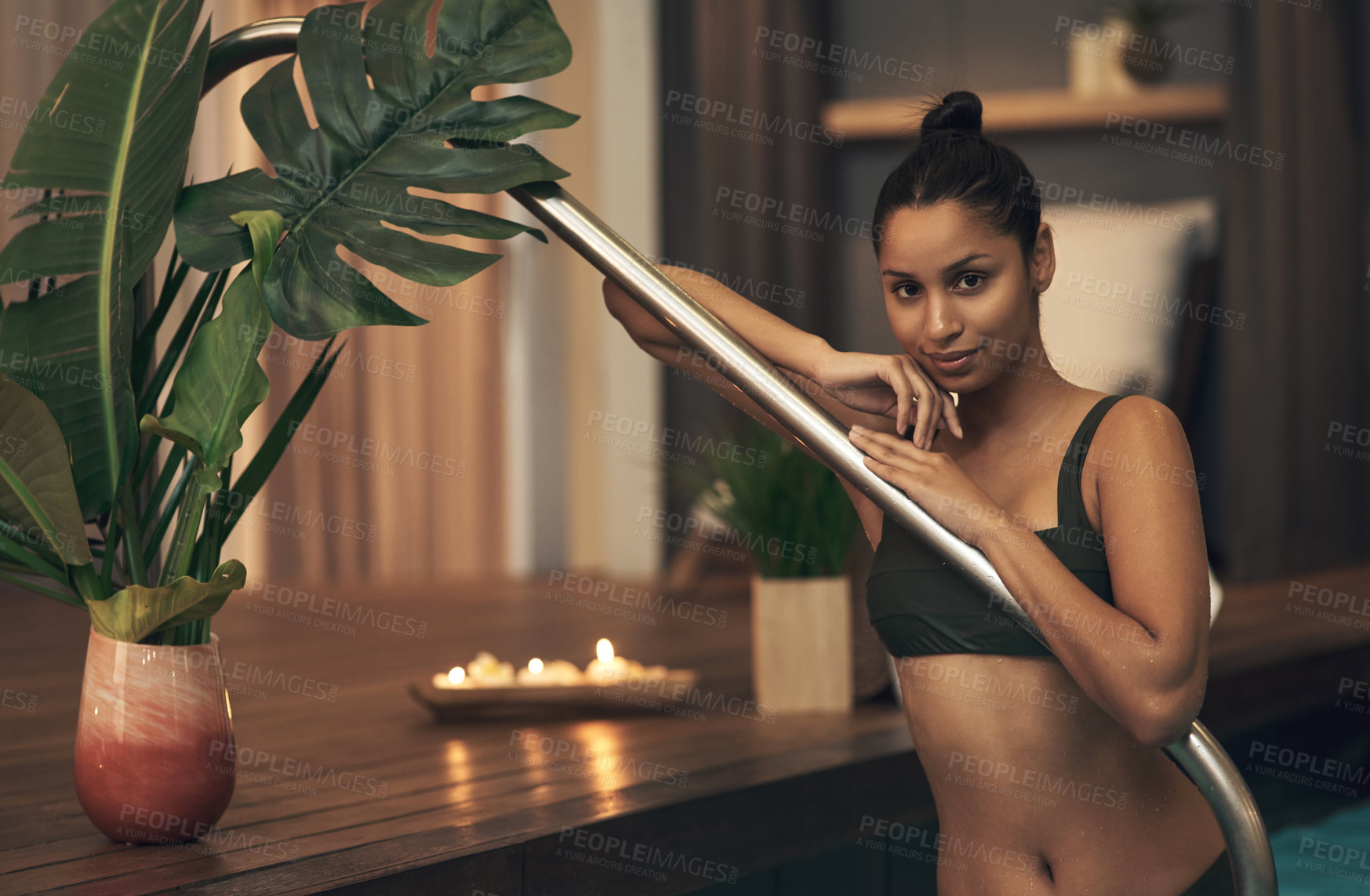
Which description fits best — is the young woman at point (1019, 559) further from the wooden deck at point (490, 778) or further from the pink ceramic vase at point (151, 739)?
the pink ceramic vase at point (151, 739)

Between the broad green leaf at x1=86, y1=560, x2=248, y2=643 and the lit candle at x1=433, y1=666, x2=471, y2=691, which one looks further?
the lit candle at x1=433, y1=666, x2=471, y2=691

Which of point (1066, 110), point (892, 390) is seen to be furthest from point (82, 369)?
point (1066, 110)

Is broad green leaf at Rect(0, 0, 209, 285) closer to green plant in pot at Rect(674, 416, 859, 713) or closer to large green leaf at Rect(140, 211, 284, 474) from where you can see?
large green leaf at Rect(140, 211, 284, 474)

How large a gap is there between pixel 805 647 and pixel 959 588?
3.85ft

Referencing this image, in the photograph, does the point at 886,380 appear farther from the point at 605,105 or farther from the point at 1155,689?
the point at 605,105

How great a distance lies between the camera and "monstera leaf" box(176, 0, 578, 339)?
1344 millimetres

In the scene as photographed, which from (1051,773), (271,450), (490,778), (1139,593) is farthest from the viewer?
(490,778)

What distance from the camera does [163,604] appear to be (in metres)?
1.40

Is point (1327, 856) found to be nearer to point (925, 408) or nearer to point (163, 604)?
point (925, 408)

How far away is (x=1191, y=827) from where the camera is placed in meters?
1.25

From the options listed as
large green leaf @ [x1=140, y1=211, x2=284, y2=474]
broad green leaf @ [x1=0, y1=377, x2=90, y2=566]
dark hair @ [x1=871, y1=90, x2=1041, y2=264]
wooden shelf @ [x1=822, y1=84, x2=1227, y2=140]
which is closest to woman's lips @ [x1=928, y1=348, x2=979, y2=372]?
dark hair @ [x1=871, y1=90, x2=1041, y2=264]

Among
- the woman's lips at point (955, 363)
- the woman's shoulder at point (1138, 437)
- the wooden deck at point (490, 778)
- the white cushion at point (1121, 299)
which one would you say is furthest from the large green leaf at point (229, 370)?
the white cushion at point (1121, 299)

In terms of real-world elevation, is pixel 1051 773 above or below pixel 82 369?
below

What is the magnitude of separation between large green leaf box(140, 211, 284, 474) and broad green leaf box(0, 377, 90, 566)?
0.12m
